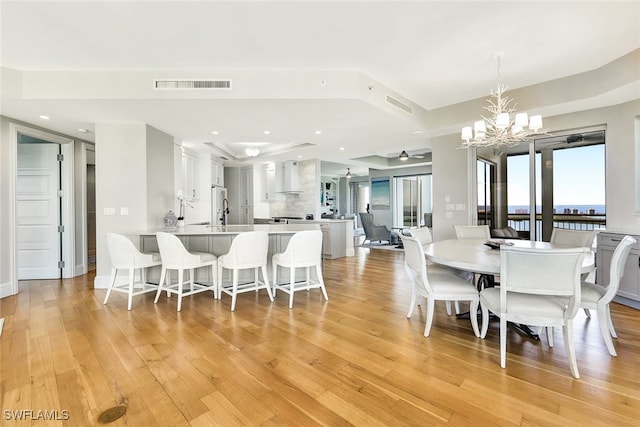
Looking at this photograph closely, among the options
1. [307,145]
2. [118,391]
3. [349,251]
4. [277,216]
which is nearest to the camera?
[118,391]

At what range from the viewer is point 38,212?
4.65m

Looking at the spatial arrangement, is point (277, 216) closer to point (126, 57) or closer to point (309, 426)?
point (126, 57)

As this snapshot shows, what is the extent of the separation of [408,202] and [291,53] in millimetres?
8119

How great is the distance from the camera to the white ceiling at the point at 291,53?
2.27m

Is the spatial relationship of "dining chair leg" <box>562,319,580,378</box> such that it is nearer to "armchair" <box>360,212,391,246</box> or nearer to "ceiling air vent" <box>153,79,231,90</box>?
"ceiling air vent" <box>153,79,231,90</box>

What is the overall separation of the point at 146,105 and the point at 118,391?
10.0 ft

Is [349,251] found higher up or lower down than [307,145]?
lower down

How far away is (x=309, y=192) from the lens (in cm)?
755

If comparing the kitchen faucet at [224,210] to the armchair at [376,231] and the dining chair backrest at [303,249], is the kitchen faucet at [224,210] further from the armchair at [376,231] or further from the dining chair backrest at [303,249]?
the dining chair backrest at [303,249]

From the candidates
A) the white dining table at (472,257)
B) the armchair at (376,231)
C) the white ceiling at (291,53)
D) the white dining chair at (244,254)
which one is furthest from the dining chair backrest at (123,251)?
the armchair at (376,231)

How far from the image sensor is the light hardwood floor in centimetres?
160

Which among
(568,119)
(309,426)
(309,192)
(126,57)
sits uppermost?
(126,57)

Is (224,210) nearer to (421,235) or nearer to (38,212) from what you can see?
(38,212)

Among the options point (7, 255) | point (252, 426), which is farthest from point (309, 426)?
point (7, 255)
